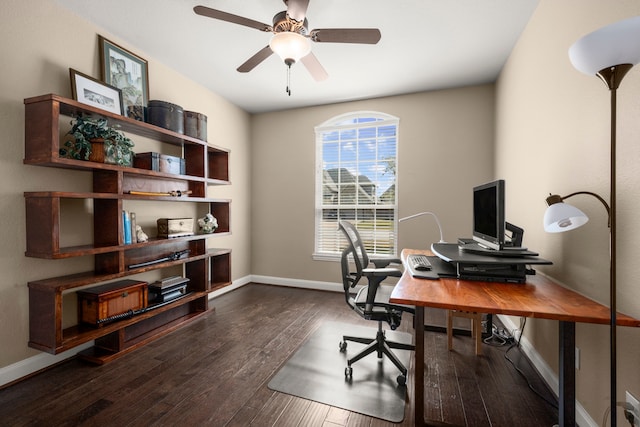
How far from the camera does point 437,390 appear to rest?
183 centimetres

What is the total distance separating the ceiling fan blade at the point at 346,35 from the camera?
6.04ft

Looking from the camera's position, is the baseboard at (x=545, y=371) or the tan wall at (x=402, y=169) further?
the tan wall at (x=402, y=169)

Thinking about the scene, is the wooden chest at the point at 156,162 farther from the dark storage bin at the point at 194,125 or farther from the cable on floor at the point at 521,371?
the cable on floor at the point at 521,371

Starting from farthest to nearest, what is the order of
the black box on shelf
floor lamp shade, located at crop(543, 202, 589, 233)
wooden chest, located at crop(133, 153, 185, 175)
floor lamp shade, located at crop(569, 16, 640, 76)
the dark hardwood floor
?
the black box on shelf < wooden chest, located at crop(133, 153, 185, 175) < the dark hardwood floor < floor lamp shade, located at crop(543, 202, 589, 233) < floor lamp shade, located at crop(569, 16, 640, 76)

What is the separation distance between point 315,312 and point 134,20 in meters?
3.34

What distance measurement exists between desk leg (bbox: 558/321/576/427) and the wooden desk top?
11cm

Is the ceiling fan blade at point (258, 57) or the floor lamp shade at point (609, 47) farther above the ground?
the ceiling fan blade at point (258, 57)

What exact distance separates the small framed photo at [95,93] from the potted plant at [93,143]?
155 mm

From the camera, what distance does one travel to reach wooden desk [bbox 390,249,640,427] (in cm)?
117

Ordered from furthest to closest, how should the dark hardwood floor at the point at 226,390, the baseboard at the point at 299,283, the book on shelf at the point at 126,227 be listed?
the baseboard at the point at 299,283, the book on shelf at the point at 126,227, the dark hardwood floor at the point at 226,390

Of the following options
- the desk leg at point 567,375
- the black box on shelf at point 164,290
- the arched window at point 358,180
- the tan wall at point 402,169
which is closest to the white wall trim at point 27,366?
the black box on shelf at point 164,290

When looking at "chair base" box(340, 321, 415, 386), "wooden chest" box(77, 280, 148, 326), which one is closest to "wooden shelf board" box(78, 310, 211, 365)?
"wooden chest" box(77, 280, 148, 326)

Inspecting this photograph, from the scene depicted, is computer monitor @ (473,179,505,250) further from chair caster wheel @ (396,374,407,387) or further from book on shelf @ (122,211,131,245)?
book on shelf @ (122,211,131,245)

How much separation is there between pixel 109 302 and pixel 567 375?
9.78 feet
